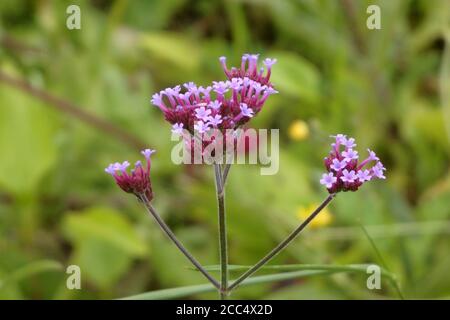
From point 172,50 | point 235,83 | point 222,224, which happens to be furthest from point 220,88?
point 172,50

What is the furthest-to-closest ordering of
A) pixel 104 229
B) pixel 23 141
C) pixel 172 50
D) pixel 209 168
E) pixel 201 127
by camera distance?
pixel 172 50
pixel 209 168
pixel 23 141
pixel 104 229
pixel 201 127

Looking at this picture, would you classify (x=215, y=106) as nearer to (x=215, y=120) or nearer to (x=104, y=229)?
(x=215, y=120)

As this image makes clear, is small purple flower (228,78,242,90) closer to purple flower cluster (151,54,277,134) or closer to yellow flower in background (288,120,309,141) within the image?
purple flower cluster (151,54,277,134)

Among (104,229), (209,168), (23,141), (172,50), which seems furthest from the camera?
(172,50)

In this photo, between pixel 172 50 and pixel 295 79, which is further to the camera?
pixel 172 50

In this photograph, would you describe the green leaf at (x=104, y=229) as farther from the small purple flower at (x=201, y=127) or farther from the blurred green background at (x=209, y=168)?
the small purple flower at (x=201, y=127)

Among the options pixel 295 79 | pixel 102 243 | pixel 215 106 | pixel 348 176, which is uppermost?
pixel 295 79
